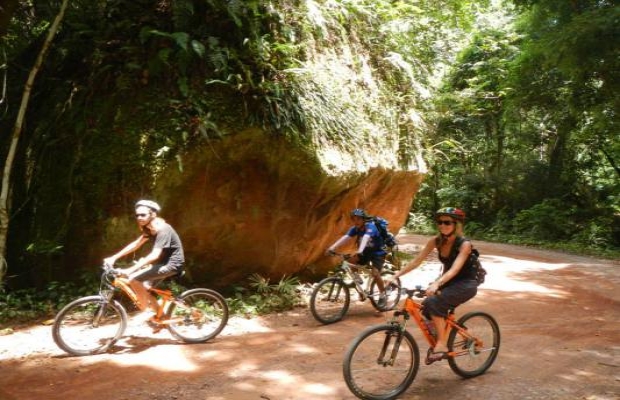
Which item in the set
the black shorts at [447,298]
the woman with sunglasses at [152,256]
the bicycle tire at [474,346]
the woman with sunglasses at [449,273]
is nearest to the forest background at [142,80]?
the woman with sunglasses at [152,256]

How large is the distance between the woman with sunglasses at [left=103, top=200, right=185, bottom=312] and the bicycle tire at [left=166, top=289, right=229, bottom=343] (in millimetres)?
355

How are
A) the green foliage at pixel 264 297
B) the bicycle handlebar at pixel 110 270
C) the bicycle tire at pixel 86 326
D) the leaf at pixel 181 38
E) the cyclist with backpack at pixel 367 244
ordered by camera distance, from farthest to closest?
the green foliage at pixel 264 297
the cyclist with backpack at pixel 367 244
the leaf at pixel 181 38
the bicycle handlebar at pixel 110 270
the bicycle tire at pixel 86 326

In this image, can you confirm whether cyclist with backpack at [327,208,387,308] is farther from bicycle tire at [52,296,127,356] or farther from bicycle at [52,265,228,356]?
bicycle tire at [52,296,127,356]

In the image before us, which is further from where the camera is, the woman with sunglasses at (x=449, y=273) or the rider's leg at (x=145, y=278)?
the rider's leg at (x=145, y=278)

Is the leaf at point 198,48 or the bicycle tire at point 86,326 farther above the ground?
the leaf at point 198,48

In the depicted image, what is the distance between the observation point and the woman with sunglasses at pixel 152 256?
20.3 feet

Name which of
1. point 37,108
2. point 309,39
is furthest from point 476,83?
point 37,108

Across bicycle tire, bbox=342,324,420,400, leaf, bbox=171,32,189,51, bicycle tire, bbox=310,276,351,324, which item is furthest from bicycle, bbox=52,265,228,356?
leaf, bbox=171,32,189,51

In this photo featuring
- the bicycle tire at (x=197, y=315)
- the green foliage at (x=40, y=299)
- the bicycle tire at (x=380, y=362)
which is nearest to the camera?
the bicycle tire at (x=380, y=362)

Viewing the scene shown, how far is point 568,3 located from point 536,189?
36.7 ft

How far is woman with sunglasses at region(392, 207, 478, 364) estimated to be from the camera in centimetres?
496

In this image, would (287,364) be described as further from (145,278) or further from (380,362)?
(145,278)

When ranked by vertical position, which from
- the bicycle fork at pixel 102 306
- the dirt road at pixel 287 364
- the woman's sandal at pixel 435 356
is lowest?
the dirt road at pixel 287 364

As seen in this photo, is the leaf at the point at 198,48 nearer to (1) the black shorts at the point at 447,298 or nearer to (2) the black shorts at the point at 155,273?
(2) the black shorts at the point at 155,273
